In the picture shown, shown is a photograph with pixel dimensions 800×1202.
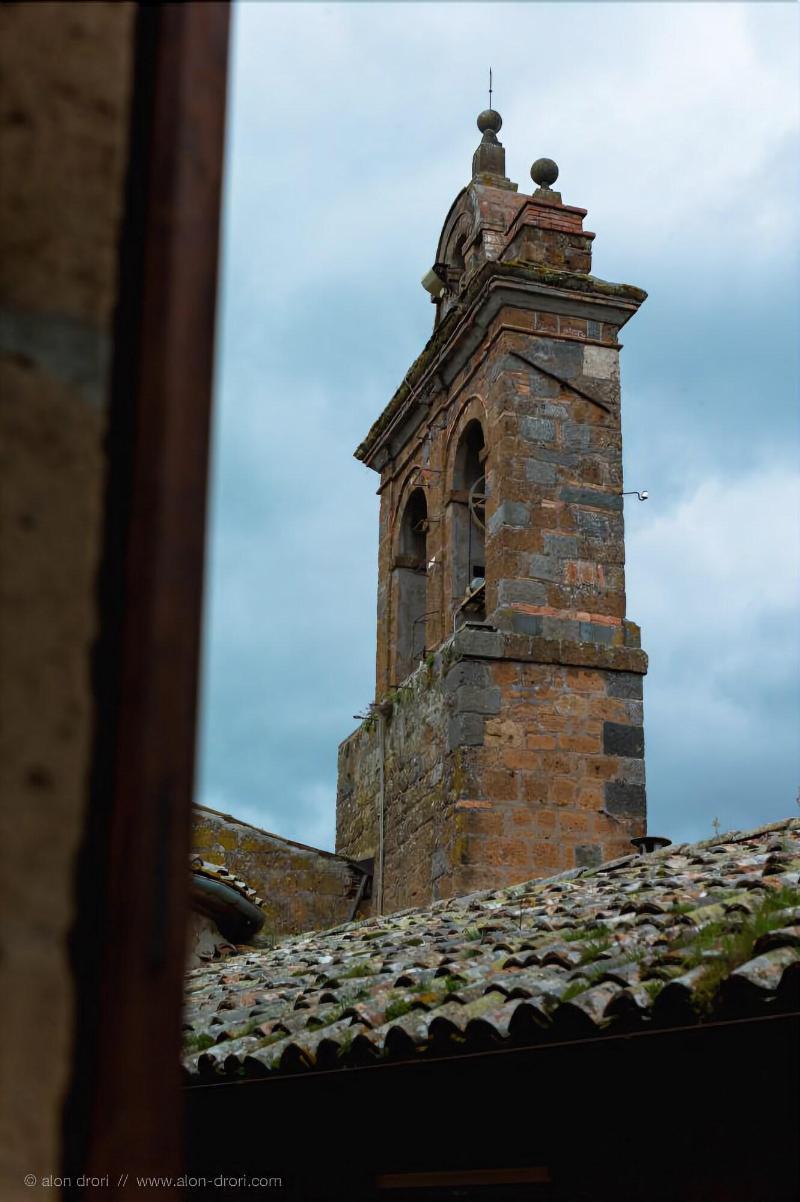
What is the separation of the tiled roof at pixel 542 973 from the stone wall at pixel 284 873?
4142 mm

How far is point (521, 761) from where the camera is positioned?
33.0 feet

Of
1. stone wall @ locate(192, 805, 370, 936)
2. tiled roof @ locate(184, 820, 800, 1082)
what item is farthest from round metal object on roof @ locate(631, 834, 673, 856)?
stone wall @ locate(192, 805, 370, 936)

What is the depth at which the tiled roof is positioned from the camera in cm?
432

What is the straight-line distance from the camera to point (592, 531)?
35.3ft

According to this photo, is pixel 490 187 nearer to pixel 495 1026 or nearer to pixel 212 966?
pixel 212 966

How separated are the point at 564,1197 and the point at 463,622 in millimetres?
→ 6341

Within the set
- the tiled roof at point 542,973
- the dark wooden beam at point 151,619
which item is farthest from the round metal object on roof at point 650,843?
the dark wooden beam at point 151,619

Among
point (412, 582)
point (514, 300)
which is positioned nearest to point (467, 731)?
point (412, 582)

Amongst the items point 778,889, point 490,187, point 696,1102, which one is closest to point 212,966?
point 778,889

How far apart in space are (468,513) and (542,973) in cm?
692

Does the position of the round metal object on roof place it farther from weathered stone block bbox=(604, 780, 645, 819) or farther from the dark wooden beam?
the dark wooden beam

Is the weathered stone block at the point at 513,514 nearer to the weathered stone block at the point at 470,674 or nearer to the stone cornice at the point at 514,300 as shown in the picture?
the weathered stone block at the point at 470,674

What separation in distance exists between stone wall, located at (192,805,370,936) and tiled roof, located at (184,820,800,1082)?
4.14 metres

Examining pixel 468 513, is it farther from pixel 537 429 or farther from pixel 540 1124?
pixel 540 1124
